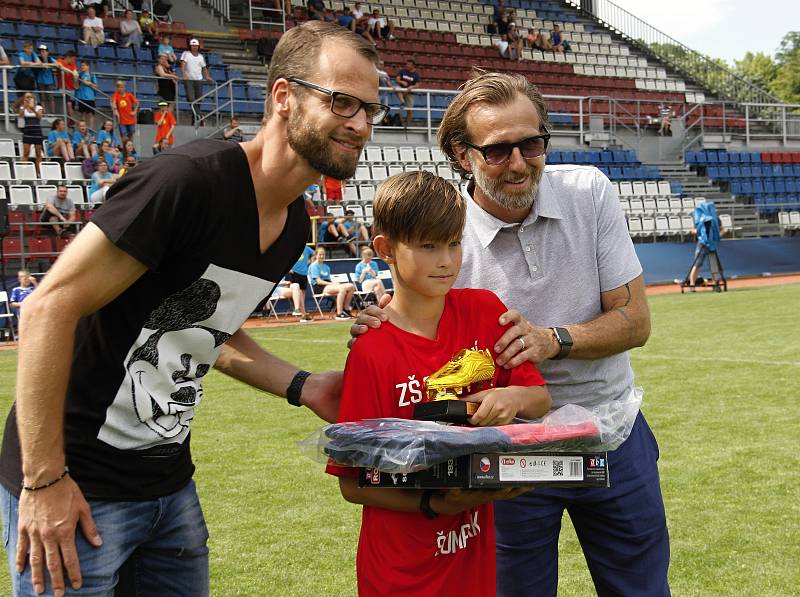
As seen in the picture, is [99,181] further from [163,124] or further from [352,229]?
[352,229]

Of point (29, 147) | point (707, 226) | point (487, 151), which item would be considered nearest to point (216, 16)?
point (29, 147)

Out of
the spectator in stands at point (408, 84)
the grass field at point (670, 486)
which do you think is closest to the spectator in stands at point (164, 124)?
the spectator in stands at point (408, 84)

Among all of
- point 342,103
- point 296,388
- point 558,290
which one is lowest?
point 296,388

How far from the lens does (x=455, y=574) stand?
103 inches

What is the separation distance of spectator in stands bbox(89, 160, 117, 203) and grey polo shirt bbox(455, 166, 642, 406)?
15230 millimetres

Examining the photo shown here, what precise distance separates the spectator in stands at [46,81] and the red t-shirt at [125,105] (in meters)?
1.24

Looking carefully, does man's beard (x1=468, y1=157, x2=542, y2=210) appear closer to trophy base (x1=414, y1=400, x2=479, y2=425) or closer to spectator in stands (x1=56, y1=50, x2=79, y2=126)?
trophy base (x1=414, y1=400, x2=479, y2=425)

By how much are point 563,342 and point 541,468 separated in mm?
545

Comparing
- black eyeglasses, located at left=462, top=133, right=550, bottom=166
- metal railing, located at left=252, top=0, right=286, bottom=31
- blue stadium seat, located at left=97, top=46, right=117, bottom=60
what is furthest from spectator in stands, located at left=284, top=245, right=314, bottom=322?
black eyeglasses, located at left=462, top=133, right=550, bottom=166

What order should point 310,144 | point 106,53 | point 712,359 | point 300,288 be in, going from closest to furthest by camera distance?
point 310,144 → point 712,359 → point 300,288 → point 106,53

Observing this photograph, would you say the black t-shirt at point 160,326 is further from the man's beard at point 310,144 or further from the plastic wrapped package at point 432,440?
the plastic wrapped package at point 432,440

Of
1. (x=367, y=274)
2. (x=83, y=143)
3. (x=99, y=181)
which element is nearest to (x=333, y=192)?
(x=367, y=274)

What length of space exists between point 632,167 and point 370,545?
2819 cm

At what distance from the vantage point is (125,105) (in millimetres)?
20094
